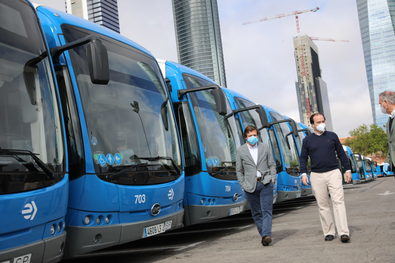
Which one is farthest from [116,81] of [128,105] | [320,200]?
[320,200]

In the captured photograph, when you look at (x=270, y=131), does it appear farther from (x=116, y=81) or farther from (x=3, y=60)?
(x=3, y=60)

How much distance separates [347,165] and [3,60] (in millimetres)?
4676

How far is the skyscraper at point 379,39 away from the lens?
14688cm

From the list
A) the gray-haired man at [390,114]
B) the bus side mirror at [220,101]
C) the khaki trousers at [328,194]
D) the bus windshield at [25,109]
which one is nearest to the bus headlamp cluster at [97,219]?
the bus windshield at [25,109]

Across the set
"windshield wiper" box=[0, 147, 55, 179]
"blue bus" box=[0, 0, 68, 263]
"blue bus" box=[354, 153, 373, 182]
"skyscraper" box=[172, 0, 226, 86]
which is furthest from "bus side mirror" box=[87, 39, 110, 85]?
"skyscraper" box=[172, 0, 226, 86]

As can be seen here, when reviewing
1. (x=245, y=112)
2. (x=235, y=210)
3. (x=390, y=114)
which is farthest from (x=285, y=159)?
(x=390, y=114)

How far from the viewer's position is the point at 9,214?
4.51 metres

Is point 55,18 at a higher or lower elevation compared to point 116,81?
higher

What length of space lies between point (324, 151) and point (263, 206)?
1.19 m

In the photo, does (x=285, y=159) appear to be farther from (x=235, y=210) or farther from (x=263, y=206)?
(x=263, y=206)

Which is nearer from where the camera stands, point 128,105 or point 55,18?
point 55,18

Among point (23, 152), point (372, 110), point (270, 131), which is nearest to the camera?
point (23, 152)

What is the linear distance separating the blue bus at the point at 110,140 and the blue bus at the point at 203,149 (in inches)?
43.6

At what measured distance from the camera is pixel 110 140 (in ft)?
20.5
